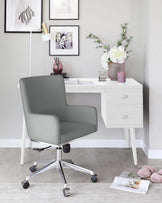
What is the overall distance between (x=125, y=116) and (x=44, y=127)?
2.87 ft

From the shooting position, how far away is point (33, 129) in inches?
109

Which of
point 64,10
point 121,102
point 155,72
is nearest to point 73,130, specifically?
point 121,102

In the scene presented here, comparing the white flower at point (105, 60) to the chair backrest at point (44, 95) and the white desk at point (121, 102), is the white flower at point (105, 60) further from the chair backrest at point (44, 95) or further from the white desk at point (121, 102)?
the chair backrest at point (44, 95)

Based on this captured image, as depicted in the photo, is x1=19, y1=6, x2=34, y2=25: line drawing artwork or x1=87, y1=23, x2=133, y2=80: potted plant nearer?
x1=87, y1=23, x2=133, y2=80: potted plant

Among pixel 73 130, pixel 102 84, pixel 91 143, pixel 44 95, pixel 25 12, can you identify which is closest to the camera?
pixel 73 130

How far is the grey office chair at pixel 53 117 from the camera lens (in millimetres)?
2680

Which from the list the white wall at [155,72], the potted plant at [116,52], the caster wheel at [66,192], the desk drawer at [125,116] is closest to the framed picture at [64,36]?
the potted plant at [116,52]

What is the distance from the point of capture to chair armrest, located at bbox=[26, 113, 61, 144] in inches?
104

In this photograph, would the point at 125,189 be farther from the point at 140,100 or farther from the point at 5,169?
the point at 5,169

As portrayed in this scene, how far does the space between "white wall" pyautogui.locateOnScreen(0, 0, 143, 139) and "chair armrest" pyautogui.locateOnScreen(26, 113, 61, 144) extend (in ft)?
3.56

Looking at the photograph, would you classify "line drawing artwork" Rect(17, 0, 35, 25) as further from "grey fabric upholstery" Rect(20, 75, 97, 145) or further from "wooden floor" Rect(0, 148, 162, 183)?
"wooden floor" Rect(0, 148, 162, 183)

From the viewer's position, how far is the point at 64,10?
3.71m

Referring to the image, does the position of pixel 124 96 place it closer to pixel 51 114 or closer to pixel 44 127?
pixel 51 114

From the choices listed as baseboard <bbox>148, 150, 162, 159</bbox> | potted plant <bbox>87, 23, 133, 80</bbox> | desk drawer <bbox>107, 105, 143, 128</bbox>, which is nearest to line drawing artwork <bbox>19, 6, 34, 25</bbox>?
potted plant <bbox>87, 23, 133, 80</bbox>
